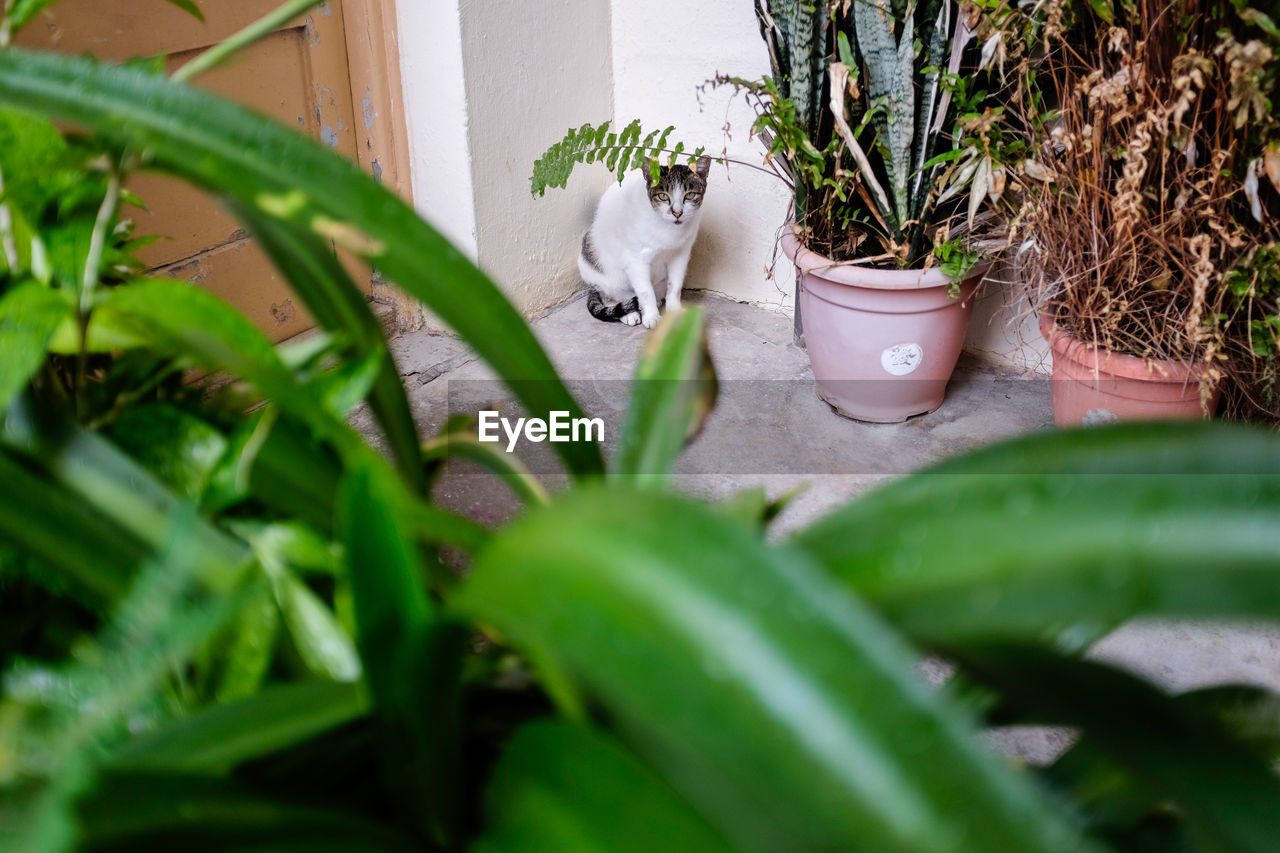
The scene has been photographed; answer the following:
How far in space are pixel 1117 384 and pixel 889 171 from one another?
0.57m

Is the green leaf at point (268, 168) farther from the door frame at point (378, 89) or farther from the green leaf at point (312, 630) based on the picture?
the door frame at point (378, 89)

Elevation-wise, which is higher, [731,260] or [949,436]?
[731,260]

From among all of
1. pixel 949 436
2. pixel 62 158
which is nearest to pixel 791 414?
pixel 949 436

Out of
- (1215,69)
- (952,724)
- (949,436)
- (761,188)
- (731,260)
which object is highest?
(1215,69)

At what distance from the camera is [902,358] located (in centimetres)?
182

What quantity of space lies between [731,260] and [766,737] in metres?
2.38

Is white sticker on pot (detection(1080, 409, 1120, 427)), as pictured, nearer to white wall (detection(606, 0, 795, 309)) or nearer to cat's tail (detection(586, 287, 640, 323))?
white wall (detection(606, 0, 795, 309))

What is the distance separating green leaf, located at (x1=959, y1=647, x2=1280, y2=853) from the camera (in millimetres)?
223

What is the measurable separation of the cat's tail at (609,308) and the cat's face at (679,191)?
1.09 ft

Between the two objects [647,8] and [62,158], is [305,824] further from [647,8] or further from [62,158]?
[647,8]

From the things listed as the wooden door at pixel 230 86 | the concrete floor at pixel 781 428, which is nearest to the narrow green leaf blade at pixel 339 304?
the concrete floor at pixel 781 428

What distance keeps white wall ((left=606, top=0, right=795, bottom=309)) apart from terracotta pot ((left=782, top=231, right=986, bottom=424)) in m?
0.46

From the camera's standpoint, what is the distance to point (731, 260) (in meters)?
2.47

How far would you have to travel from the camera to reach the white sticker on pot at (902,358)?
180cm
